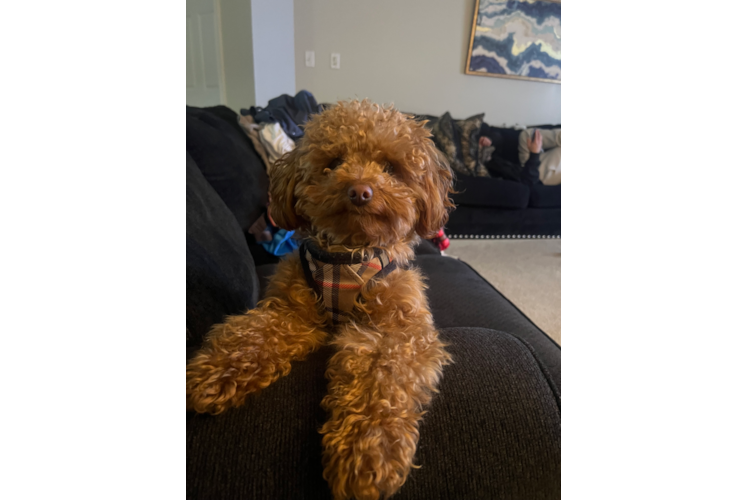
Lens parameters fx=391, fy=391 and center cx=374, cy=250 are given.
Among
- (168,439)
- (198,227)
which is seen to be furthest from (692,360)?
(198,227)

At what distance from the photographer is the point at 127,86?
349mm

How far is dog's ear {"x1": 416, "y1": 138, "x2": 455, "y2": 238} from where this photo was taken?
44.2 inches

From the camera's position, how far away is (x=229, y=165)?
1803 millimetres

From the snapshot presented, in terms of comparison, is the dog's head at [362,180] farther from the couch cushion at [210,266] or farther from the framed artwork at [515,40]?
the framed artwork at [515,40]

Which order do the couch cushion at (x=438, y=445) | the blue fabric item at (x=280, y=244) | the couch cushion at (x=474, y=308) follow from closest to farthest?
the couch cushion at (x=438, y=445) < the couch cushion at (x=474, y=308) < the blue fabric item at (x=280, y=244)

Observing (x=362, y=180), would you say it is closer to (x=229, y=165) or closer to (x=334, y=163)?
(x=334, y=163)

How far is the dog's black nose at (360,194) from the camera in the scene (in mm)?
947

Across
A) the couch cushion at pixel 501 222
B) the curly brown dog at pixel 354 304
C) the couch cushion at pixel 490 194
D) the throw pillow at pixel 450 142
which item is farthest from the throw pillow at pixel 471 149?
the curly brown dog at pixel 354 304

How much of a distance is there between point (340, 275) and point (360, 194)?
0.69ft

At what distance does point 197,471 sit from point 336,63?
4929mm

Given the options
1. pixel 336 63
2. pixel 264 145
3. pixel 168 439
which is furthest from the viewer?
pixel 336 63

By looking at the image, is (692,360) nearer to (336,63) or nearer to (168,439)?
(168,439)

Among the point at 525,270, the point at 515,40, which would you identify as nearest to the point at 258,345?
the point at 525,270

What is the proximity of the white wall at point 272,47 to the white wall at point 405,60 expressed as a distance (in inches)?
7.7
